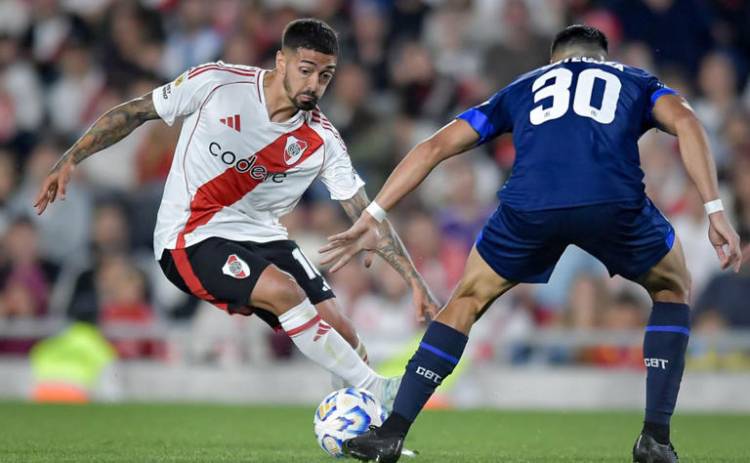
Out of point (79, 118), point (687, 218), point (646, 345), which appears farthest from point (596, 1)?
point (646, 345)

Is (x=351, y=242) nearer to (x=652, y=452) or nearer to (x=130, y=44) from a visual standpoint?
(x=652, y=452)

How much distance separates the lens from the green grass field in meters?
6.93

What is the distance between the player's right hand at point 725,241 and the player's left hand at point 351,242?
143 cm

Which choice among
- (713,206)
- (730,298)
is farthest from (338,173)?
(730,298)

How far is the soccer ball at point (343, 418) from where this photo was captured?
658 cm

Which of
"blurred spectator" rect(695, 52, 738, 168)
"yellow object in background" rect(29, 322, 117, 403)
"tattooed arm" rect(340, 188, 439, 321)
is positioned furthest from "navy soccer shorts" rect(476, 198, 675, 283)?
"blurred spectator" rect(695, 52, 738, 168)

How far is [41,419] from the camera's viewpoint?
9469mm

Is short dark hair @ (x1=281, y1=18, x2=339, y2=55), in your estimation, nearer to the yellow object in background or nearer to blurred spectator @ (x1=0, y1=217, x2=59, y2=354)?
the yellow object in background

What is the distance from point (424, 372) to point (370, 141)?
25.6 ft

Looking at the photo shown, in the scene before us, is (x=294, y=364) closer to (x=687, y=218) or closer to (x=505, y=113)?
(x=687, y=218)

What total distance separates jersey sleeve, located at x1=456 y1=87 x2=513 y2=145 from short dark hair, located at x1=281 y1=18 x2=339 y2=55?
115 cm

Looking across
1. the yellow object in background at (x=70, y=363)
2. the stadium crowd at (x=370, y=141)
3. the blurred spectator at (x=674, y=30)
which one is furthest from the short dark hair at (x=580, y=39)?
the blurred spectator at (x=674, y=30)

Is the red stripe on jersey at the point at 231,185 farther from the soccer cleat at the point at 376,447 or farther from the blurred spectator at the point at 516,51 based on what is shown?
the blurred spectator at the point at 516,51

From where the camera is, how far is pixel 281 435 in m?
8.48
